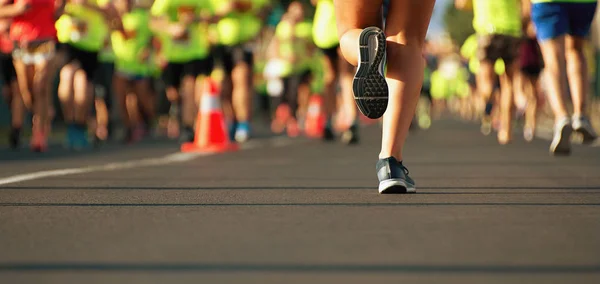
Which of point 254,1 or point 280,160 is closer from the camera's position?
point 280,160

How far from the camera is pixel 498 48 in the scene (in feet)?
47.5

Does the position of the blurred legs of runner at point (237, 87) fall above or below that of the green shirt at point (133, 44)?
below

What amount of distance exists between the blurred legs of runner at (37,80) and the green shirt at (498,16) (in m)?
4.43

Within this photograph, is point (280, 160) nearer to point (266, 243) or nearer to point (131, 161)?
point (131, 161)

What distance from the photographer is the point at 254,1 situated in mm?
16484

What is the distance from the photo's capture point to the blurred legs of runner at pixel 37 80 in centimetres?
1357

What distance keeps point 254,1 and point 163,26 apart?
1259 millimetres

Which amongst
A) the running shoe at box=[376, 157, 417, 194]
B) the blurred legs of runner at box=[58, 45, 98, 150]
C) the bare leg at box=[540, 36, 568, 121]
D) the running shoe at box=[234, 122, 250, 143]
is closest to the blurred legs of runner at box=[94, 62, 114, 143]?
the blurred legs of runner at box=[58, 45, 98, 150]

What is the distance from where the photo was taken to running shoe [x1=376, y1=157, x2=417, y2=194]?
666 centimetres

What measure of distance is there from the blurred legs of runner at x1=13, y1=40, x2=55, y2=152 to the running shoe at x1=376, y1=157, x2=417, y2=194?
7.19 meters

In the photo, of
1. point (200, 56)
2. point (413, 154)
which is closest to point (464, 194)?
point (413, 154)

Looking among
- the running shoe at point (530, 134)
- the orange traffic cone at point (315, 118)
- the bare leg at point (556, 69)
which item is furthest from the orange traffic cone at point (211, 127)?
the orange traffic cone at point (315, 118)

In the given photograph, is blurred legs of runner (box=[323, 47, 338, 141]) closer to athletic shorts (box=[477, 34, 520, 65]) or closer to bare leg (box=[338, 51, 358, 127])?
bare leg (box=[338, 51, 358, 127])

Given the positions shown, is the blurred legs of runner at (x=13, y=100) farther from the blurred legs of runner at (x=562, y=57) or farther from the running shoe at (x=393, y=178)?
the running shoe at (x=393, y=178)
